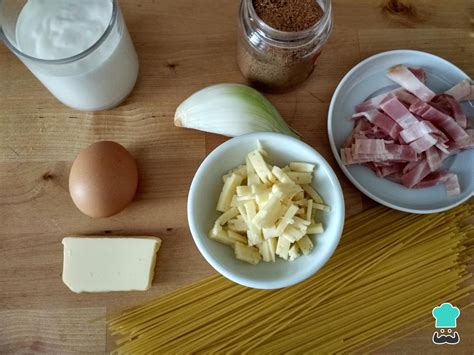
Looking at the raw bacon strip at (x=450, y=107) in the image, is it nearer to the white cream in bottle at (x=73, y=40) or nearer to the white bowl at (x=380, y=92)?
the white bowl at (x=380, y=92)

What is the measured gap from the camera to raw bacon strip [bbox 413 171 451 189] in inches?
40.1

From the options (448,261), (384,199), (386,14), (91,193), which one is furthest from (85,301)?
(386,14)

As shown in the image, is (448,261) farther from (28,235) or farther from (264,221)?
(28,235)

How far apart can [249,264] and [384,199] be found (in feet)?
1.09

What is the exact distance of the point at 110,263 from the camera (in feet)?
3.12

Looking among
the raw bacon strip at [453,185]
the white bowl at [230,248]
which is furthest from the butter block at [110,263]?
the raw bacon strip at [453,185]

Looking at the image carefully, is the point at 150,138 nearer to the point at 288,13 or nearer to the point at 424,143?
the point at 288,13

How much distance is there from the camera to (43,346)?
939 mm

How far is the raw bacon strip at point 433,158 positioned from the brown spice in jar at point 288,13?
0.37 meters

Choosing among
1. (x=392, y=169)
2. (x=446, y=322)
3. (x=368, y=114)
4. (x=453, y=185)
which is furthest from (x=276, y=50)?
(x=446, y=322)

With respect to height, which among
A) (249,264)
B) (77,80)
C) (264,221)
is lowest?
(249,264)

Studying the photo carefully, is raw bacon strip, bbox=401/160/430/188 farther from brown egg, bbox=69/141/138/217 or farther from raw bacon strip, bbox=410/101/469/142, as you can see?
brown egg, bbox=69/141/138/217

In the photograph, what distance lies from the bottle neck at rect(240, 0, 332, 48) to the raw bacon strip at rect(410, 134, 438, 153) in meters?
0.29

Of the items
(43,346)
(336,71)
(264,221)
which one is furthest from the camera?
(336,71)
